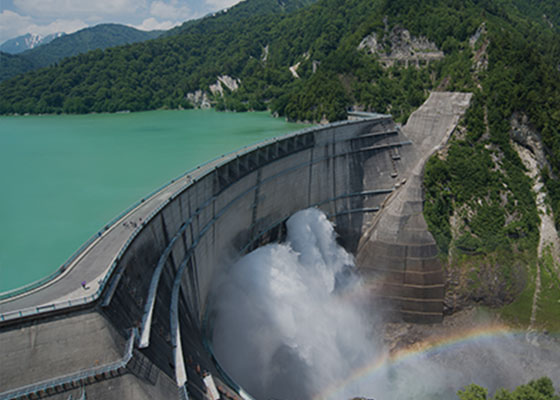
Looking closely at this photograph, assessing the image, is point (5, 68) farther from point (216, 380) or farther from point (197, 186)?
point (216, 380)

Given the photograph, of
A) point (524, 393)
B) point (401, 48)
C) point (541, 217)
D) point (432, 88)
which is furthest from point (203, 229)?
point (401, 48)

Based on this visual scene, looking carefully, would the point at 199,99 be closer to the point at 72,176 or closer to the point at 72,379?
the point at 72,176

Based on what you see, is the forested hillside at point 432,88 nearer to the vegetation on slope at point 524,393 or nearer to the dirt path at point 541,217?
the dirt path at point 541,217

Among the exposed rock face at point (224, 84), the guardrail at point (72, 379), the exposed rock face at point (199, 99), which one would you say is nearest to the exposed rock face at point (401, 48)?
the exposed rock face at point (224, 84)

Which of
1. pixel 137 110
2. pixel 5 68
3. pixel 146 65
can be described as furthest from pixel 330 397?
pixel 5 68

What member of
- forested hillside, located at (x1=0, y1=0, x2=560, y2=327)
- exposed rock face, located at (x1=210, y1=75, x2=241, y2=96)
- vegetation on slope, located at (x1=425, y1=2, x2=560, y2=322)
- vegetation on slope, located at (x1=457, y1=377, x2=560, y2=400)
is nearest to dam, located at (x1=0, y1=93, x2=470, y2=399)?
vegetation on slope, located at (x1=425, y1=2, x2=560, y2=322)
